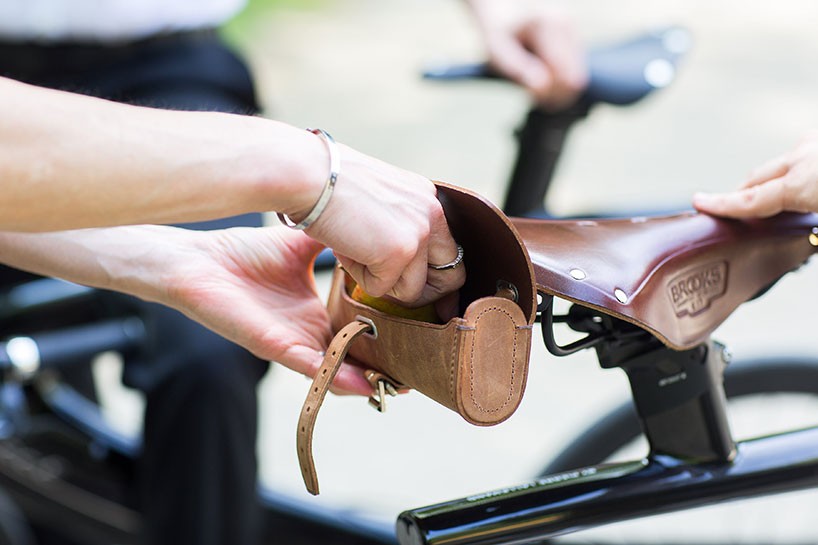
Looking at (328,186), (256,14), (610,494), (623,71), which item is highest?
(256,14)

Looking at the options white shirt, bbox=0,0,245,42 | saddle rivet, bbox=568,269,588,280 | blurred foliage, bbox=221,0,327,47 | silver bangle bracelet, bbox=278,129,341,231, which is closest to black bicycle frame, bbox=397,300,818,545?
saddle rivet, bbox=568,269,588,280

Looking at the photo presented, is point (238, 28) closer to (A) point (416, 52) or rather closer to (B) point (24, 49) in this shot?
(A) point (416, 52)

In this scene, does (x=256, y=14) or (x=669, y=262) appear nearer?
(x=669, y=262)

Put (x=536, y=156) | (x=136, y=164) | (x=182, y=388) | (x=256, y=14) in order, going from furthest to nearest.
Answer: (x=256, y=14) < (x=536, y=156) < (x=182, y=388) < (x=136, y=164)

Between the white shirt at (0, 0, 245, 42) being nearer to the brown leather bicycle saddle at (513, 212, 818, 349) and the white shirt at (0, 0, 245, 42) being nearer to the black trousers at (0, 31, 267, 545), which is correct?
the black trousers at (0, 31, 267, 545)

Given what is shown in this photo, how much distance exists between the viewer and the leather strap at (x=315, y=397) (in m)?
0.73

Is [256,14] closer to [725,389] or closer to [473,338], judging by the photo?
[725,389]

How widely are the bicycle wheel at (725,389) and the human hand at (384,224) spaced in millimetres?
687

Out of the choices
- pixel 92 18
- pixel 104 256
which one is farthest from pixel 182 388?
pixel 92 18

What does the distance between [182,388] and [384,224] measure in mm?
630

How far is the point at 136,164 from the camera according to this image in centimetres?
63

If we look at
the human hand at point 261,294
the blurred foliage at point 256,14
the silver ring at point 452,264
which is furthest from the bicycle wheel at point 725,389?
the blurred foliage at point 256,14

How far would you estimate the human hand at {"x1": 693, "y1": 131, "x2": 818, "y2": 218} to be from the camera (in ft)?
2.74

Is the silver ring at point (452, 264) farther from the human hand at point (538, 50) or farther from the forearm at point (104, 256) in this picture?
the human hand at point (538, 50)
